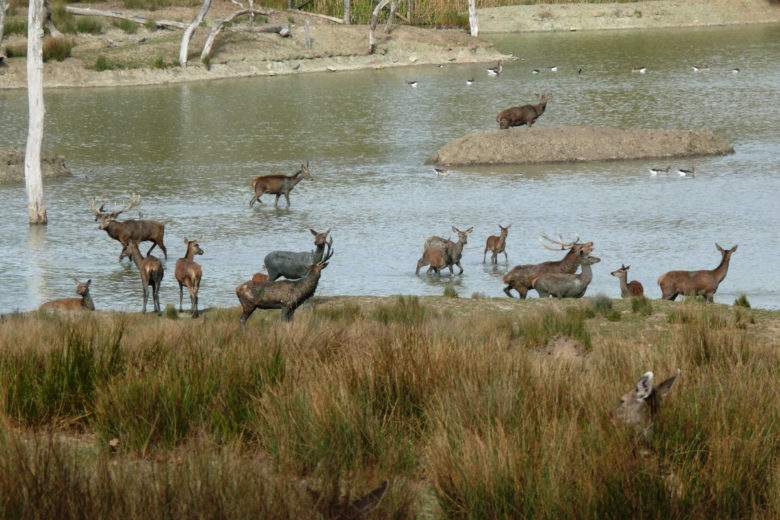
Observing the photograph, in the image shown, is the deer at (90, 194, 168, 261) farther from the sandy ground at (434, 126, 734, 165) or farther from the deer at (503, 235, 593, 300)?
the sandy ground at (434, 126, 734, 165)

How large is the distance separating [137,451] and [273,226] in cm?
1662

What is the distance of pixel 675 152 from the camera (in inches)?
1170

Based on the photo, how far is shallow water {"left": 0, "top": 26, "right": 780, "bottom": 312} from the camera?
1923cm

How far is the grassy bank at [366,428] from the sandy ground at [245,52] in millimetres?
39702

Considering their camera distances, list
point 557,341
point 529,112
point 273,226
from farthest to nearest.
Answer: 1. point 529,112
2. point 273,226
3. point 557,341

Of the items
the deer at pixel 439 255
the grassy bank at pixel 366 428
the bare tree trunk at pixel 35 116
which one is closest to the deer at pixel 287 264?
the deer at pixel 439 255

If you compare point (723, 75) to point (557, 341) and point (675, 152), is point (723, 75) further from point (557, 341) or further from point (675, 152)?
point (557, 341)

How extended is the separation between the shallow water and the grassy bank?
874 cm

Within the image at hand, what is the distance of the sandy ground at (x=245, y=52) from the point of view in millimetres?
47938

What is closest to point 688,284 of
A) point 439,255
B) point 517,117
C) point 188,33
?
point 439,255

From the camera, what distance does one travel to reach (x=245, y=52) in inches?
2047

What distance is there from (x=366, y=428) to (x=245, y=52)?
153 ft

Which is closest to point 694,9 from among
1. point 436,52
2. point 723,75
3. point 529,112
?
point 436,52

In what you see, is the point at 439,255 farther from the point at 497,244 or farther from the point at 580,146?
the point at 580,146
